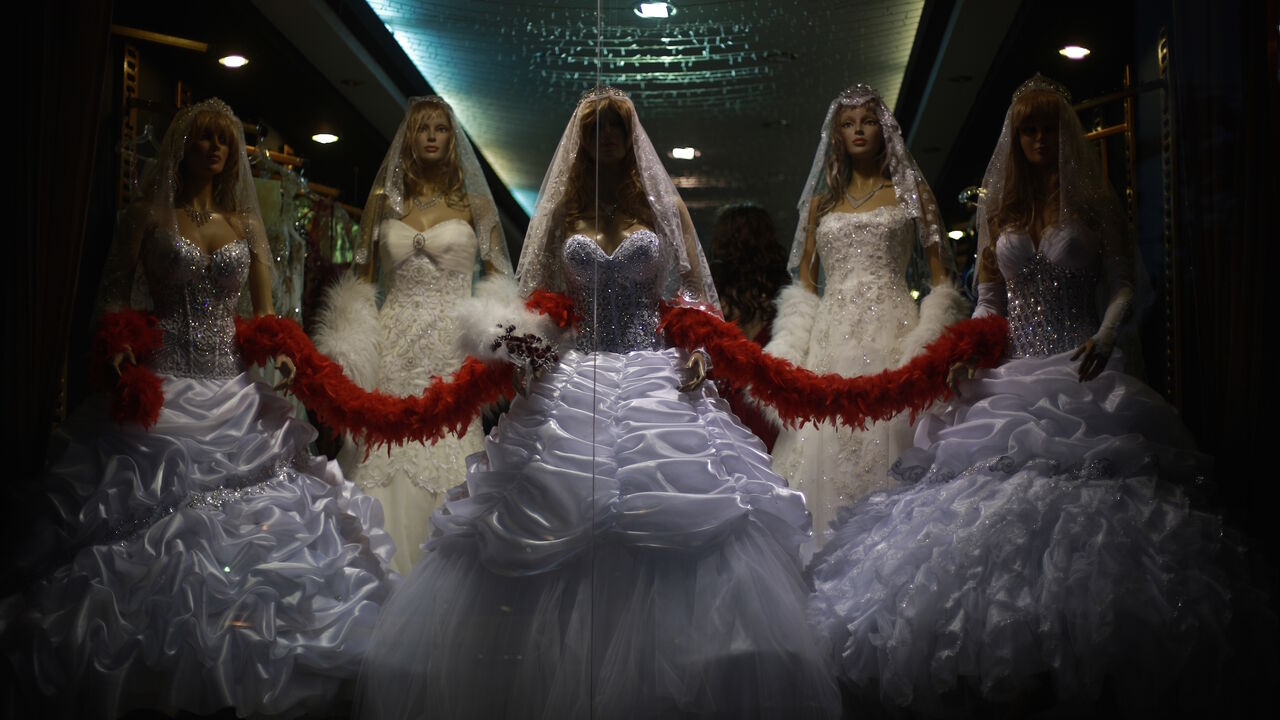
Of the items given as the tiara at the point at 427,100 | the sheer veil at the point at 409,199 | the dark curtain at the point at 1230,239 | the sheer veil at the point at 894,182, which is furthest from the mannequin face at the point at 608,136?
the dark curtain at the point at 1230,239

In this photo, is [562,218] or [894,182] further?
[894,182]

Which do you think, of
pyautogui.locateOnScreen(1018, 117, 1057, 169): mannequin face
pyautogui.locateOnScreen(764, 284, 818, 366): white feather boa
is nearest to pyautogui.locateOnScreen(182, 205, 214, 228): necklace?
pyautogui.locateOnScreen(764, 284, 818, 366): white feather boa

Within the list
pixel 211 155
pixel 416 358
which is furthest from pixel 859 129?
pixel 211 155

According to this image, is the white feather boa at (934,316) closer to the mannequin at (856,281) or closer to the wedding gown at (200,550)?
the mannequin at (856,281)

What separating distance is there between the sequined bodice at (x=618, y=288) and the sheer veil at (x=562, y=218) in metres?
0.06

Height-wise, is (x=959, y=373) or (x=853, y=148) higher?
(x=853, y=148)

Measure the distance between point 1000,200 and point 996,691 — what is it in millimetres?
1760

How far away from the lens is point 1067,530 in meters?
3.35

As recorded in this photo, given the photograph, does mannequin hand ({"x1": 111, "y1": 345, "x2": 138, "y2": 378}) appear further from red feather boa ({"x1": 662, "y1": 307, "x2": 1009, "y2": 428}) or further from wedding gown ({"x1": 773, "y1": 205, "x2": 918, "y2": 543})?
wedding gown ({"x1": 773, "y1": 205, "x2": 918, "y2": 543})

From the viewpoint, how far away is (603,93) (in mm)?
4156

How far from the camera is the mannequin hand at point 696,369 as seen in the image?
3.87 meters

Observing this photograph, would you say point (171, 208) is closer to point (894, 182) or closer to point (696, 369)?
point (696, 369)

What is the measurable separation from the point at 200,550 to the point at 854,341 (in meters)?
2.39

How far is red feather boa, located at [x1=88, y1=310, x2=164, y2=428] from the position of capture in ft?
12.5
